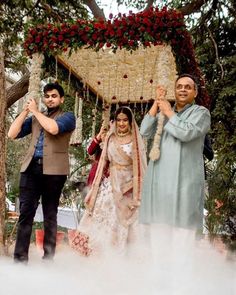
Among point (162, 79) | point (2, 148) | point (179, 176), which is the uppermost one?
point (162, 79)

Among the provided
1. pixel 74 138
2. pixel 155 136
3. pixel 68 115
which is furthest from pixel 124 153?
pixel 155 136

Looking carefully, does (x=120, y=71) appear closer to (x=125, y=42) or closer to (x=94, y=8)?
(x=125, y=42)

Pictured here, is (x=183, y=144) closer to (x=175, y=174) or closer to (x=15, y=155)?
(x=175, y=174)

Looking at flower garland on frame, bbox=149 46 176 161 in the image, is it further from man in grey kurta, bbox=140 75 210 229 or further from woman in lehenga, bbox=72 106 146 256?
woman in lehenga, bbox=72 106 146 256

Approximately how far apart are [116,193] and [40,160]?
1233 mm

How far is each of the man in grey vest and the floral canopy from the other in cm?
51

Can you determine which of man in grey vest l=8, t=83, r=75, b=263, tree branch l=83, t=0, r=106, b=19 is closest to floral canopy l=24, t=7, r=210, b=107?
man in grey vest l=8, t=83, r=75, b=263

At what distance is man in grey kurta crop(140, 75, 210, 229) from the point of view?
3.47 meters

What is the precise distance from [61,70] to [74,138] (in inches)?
30.3

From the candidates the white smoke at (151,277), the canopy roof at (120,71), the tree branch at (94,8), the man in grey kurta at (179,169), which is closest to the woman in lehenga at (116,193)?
the canopy roof at (120,71)

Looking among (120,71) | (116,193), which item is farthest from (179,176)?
(120,71)

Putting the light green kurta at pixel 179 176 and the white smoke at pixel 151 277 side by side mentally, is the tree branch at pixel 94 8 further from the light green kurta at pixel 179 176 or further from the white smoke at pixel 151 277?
the white smoke at pixel 151 277

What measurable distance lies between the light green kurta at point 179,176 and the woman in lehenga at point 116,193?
1.56 m

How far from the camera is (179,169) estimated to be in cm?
350
